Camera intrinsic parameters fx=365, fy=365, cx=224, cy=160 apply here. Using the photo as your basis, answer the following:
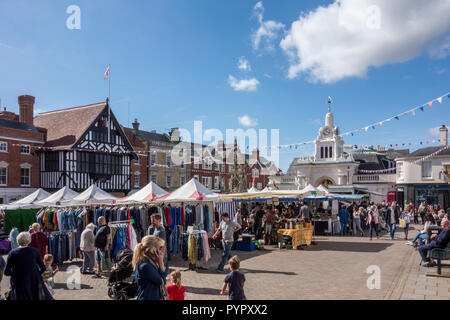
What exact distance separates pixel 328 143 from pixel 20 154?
1267 inches

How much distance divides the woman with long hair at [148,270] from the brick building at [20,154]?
93.7 feet

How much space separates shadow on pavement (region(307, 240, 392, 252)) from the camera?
14702mm

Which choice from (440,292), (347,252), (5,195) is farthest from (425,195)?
(5,195)

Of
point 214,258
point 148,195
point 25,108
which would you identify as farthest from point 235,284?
point 25,108

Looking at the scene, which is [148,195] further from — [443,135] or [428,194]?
[443,135]

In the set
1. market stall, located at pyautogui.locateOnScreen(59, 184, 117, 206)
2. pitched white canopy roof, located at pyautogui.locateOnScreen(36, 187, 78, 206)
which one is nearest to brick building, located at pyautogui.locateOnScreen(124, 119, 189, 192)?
pitched white canopy roof, located at pyautogui.locateOnScreen(36, 187, 78, 206)

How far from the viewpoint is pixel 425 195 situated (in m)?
34.0

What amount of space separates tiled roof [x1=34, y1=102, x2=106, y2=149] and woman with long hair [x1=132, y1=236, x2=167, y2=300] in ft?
93.3

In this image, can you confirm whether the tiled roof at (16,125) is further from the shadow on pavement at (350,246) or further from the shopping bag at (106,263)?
the shadow on pavement at (350,246)

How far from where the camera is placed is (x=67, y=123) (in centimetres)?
3350

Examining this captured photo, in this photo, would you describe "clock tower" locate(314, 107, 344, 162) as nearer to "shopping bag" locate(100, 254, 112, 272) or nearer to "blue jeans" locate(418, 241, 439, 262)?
"blue jeans" locate(418, 241, 439, 262)

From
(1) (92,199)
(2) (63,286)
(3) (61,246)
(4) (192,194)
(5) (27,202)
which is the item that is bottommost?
(2) (63,286)
